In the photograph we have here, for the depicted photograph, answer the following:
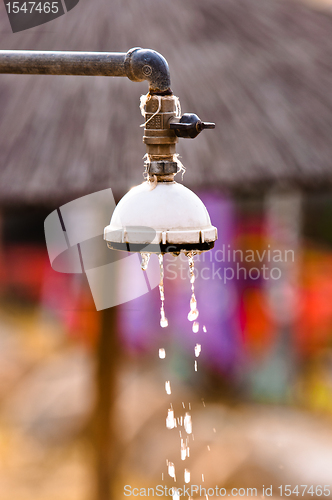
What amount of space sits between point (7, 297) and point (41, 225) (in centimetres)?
103

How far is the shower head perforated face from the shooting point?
1.39m

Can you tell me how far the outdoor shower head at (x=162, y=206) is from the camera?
1395mm

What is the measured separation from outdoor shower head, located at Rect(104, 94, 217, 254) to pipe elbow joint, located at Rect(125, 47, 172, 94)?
0.16 feet

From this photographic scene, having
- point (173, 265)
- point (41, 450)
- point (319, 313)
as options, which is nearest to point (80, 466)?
point (41, 450)

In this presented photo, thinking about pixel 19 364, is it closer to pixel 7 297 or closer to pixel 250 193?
pixel 7 297

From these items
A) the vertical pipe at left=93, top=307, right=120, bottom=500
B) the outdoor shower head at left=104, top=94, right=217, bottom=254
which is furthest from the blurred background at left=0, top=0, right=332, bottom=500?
the outdoor shower head at left=104, top=94, right=217, bottom=254

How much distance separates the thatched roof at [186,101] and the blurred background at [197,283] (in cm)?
1

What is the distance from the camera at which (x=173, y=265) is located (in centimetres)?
388

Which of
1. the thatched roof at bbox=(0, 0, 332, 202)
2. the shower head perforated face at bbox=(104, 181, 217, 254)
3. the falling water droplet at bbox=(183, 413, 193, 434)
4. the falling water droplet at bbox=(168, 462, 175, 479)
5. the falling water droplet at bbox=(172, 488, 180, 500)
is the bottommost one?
the falling water droplet at bbox=(172, 488, 180, 500)

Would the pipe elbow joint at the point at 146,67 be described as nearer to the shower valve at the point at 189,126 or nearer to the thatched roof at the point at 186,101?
the shower valve at the point at 189,126

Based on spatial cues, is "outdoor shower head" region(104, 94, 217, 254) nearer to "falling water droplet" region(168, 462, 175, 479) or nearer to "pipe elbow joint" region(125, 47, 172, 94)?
"pipe elbow joint" region(125, 47, 172, 94)

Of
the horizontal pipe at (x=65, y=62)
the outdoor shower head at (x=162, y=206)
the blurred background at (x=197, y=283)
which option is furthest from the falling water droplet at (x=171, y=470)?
the horizontal pipe at (x=65, y=62)

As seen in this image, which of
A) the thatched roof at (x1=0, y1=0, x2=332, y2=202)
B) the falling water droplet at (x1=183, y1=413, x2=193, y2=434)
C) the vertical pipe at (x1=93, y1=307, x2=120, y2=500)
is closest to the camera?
the thatched roof at (x1=0, y1=0, x2=332, y2=202)

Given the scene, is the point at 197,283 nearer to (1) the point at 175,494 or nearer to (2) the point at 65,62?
(1) the point at 175,494
